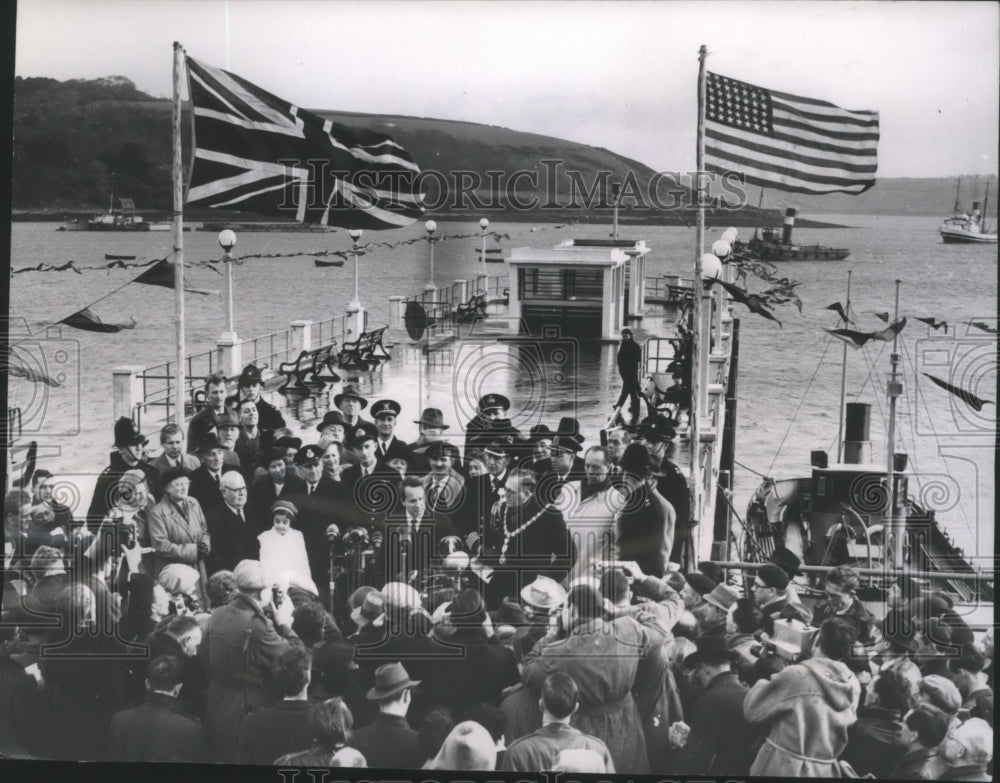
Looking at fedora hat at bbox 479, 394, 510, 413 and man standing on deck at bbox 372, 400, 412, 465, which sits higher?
fedora hat at bbox 479, 394, 510, 413

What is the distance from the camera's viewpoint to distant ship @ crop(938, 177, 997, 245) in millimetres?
8664

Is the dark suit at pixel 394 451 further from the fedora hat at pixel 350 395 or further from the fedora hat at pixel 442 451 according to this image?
the fedora hat at pixel 350 395

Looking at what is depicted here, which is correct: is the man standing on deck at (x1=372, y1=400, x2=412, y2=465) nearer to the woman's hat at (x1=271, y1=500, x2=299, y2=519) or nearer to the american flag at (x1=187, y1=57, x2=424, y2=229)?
the woman's hat at (x1=271, y1=500, x2=299, y2=519)

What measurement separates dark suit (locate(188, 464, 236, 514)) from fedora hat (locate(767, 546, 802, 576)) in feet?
12.2

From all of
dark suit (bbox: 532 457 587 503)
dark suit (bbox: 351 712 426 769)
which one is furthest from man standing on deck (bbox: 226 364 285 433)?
dark suit (bbox: 351 712 426 769)

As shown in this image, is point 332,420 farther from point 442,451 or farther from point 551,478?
point 551,478

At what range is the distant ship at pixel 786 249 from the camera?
866 centimetres

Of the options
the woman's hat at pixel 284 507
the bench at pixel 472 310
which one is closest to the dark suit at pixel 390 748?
the woman's hat at pixel 284 507

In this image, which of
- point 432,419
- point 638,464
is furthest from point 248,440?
point 638,464

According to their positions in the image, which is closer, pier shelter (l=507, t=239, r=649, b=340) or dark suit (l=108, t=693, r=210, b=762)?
dark suit (l=108, t=693, r=210, b=762)

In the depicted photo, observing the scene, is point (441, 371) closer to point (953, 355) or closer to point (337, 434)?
point (337, 434)

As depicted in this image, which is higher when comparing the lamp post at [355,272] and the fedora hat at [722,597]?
the lamp post at [355,272]

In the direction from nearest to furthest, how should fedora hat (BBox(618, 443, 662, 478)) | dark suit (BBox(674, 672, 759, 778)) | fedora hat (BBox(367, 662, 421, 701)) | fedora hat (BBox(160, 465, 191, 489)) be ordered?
dark suit (BBox(674, 672, 759, 778)) < fedora hat (BBox(367, 662, 421, 701)) < fedora hat (BBox(618, 443, 662, 478)) < fedora hat (BBox(160, 465, 191, 489))

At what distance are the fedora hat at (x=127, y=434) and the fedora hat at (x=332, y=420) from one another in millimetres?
1192
